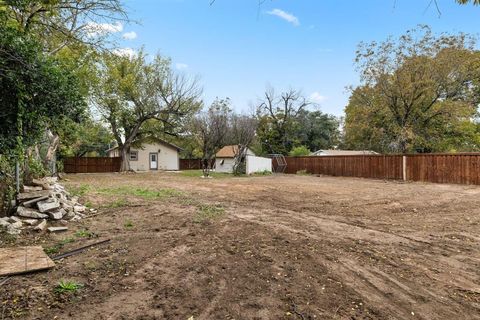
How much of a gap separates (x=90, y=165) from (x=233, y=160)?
12.6m

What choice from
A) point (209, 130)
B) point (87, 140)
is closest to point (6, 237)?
point (209, 130)

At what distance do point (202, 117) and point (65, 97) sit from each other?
18.1m

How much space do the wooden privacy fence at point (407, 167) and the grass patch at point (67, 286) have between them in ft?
49.8

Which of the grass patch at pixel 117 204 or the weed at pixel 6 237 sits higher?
the grass patch at pixel 117 204

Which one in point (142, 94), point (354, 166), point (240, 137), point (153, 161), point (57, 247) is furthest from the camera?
point (153, 161)

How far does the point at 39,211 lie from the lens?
531 centimetres

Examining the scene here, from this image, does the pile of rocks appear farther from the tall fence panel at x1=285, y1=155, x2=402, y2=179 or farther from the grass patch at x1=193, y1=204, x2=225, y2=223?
the tall fence panel at x1=285, y1=155, x2=402, y2=179

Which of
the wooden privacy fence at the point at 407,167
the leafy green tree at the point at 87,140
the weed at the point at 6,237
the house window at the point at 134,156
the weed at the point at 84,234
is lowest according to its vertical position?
the weed at the point at 84,234

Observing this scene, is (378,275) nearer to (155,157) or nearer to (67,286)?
(67,286)

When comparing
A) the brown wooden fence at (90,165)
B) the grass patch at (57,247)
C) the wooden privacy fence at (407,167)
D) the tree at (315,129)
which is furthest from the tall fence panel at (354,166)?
the brown wooden fence at (90,165)

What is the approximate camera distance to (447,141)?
19984mm

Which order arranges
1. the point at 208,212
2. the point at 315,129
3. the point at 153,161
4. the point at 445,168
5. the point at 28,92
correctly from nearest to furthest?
the point at 28,92 < the point at 208,212 < the point at 445,168 < the point at 153,161 < the point at 315,129

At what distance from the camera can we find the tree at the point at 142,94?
2042cm

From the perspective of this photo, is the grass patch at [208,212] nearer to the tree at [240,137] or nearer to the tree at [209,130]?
the tree at [209,130]
